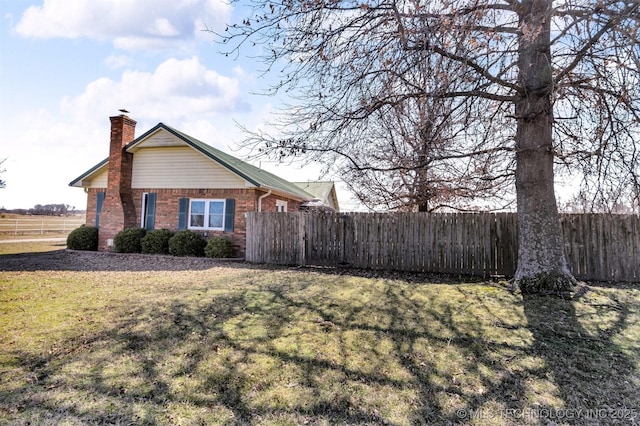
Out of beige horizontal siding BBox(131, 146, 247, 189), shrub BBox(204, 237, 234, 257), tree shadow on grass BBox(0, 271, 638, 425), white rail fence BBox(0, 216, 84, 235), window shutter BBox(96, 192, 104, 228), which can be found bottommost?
tree shadow on grass BBox(0, 271, 638, 425)

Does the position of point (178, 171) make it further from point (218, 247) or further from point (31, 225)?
point (31, 225)

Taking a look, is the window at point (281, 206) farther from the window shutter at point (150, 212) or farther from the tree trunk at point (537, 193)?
the tree trunk at point (537, 193)

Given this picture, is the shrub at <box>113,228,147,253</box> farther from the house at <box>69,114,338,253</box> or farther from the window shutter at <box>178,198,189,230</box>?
the window shutter at <box>178,198,189,230</box>

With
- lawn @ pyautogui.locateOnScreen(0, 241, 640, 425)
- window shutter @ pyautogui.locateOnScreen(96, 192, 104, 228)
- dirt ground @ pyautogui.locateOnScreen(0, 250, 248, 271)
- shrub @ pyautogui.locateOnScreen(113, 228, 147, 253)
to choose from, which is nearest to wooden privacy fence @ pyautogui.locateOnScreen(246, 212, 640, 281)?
dirt ground @ pyautogui.locateOnScreen(0, 250, 248, 271)

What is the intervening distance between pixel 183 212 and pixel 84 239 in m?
4.73

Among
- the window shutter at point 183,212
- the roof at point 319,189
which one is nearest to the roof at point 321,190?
the roof at point 319,189

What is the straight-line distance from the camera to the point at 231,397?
2688mm

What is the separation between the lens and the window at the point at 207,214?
13.2m

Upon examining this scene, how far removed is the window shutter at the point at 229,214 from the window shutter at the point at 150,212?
3494mm

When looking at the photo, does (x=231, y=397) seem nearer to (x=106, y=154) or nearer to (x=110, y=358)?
(x=110, y=358)

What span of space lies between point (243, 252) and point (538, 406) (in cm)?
1092

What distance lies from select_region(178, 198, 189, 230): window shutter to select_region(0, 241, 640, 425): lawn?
723 cm

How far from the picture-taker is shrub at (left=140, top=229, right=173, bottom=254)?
A: 1294 cm

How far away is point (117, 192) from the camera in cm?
1391
